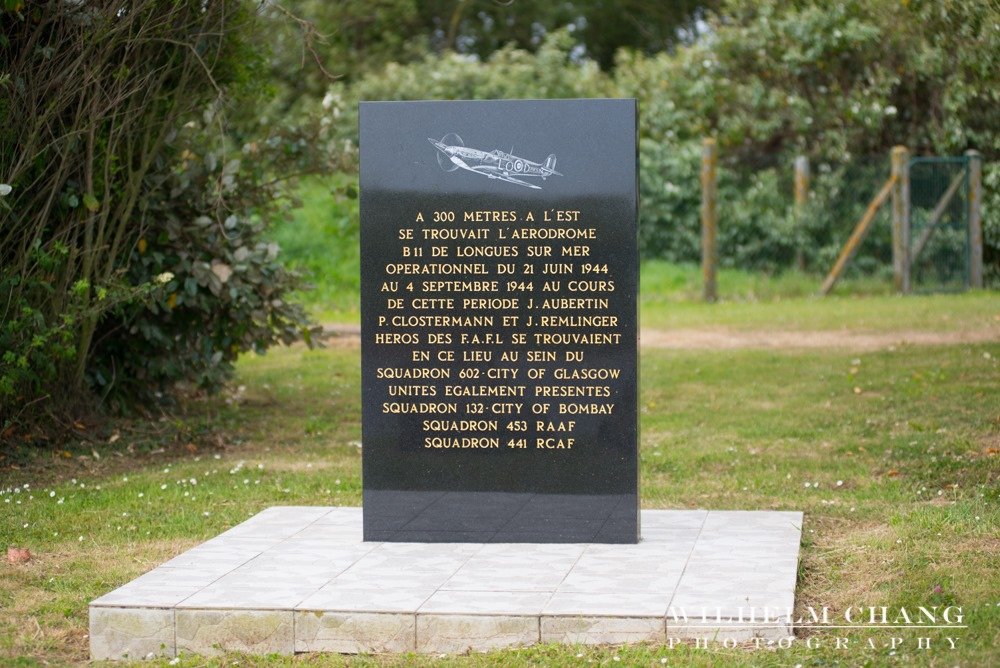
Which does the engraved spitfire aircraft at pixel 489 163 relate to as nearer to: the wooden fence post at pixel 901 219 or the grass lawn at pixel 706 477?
the grass lawn at pixel 706 477

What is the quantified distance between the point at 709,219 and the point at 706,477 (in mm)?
9415

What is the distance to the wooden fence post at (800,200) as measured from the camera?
17.7 meters

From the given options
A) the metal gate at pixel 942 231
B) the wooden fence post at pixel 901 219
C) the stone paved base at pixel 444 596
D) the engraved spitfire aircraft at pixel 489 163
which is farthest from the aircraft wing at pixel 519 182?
the metal gate at pixel 942 231

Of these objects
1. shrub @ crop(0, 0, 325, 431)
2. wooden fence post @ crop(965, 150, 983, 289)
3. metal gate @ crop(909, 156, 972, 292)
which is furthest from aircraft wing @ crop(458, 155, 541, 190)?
wooden fence post @ crop(965, 150, 983, 289)

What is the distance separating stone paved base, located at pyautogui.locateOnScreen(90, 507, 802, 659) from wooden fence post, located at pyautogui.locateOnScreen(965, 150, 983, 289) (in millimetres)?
11867

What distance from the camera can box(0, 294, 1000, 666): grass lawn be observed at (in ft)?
16.7

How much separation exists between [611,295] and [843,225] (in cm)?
1254

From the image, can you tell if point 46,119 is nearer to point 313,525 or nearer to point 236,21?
point 236,21

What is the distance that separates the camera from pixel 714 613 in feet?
15.6

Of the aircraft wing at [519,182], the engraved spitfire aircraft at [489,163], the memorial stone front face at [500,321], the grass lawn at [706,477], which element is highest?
the engraved spitfire aircraft at [489,163]

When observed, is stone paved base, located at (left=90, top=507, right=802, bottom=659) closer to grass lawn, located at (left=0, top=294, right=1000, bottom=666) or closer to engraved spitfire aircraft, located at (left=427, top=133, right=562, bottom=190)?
grass lawn, located at (left=0, top=294, right=1000, bottom=666)

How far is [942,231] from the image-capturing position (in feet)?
55.6

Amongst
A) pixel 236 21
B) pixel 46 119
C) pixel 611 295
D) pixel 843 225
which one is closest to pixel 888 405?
pixel 611 295

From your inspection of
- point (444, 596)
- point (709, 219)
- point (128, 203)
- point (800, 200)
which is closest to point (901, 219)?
point (800, 200)
